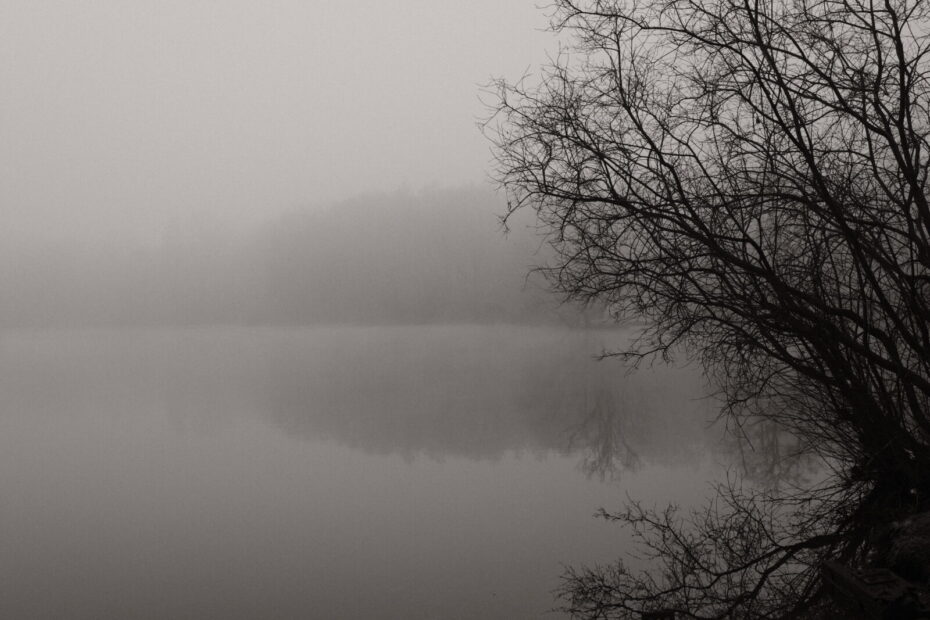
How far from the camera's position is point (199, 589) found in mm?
7125

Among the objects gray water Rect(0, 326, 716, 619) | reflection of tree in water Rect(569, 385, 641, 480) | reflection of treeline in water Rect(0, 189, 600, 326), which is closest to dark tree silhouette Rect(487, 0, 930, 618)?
gray water Rect(0, 326, 716, 619)

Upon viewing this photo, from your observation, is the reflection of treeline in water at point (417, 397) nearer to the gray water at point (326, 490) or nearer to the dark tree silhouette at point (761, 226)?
the gray water at point (326, 490)

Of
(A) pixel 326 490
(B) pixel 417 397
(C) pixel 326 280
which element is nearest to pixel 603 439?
(A) pixel 326 490

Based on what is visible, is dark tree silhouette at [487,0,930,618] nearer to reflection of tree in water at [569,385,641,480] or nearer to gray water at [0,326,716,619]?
gray water at [0,326,716,619]

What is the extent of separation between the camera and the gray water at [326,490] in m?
7.06

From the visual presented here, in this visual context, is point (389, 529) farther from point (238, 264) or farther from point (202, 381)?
point (238, 264)

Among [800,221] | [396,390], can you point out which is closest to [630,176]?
[800,221]

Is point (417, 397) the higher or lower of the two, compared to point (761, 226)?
lower

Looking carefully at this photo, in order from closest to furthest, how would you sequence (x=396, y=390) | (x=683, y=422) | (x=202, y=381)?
(x=683, y=422), (x=396, y=390), (x=202, y=381)

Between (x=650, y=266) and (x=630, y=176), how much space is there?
0.86 metres

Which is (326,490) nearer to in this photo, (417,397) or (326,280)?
(417,397)

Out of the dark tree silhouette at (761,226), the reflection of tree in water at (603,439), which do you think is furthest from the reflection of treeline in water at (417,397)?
the dark tree silhouette at (761,226)

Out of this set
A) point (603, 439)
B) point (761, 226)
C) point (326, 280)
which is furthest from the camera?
point (326, 280)

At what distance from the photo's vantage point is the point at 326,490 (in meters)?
11.0
